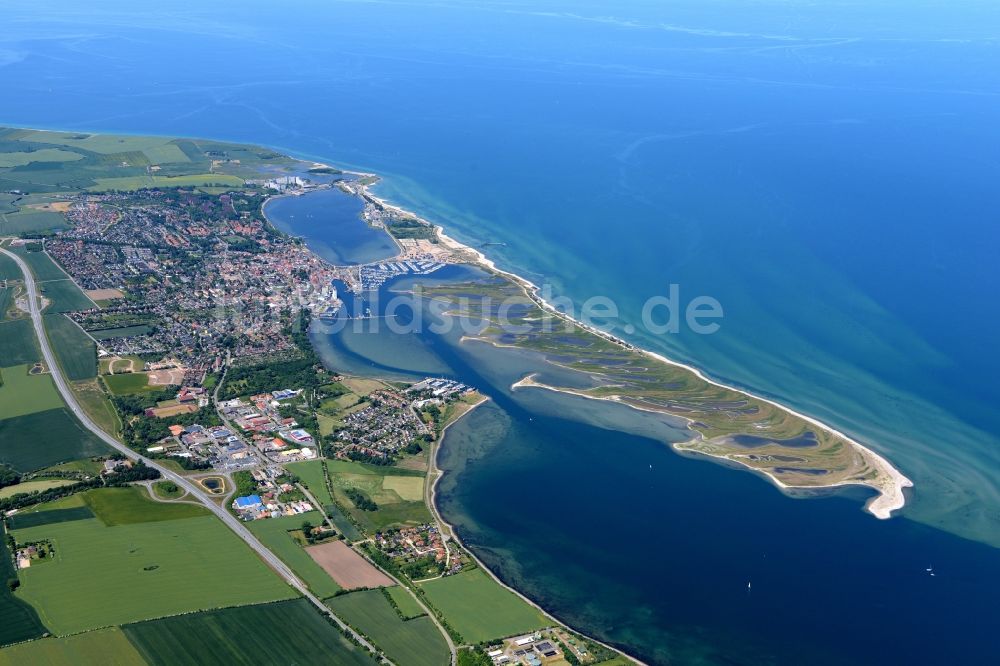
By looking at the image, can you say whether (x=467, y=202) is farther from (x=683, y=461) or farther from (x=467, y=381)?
(x=683, y=461)

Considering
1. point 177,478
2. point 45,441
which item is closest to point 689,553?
point 177,478

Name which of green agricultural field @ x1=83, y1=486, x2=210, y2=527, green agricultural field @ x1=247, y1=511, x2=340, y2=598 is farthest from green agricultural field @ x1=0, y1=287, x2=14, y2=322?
green agricultural field @ x1=247, y1=511, x2=340, y2=598

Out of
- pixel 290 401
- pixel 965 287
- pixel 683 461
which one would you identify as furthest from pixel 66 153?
pixel 965 287

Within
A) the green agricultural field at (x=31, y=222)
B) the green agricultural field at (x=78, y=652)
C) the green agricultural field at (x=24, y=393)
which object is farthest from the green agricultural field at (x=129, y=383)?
the green agricultural field at (x=31, y=222)

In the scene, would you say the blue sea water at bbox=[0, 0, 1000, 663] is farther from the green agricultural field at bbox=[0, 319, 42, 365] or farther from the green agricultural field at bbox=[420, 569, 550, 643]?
the green agricultural field at bbox=[0, 319, 42, 365]

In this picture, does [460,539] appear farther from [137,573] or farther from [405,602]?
[137,573]
